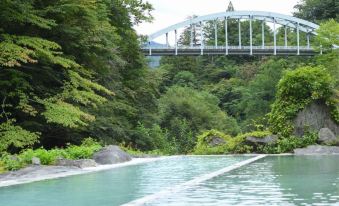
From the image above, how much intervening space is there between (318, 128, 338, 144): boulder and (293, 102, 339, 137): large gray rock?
1.49 feet

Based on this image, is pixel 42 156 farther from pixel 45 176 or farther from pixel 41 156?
pixel 45 176

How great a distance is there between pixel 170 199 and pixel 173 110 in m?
31.9

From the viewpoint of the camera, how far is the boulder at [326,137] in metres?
15.3

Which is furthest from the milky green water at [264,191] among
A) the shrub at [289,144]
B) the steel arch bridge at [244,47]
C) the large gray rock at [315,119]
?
the steel arch bridge at [244,47]

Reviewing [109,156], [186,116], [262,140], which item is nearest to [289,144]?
[262,140]

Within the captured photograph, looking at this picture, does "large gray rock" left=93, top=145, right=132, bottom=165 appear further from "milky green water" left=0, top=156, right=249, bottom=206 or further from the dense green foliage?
"milky green water" left=0, top=156, right=249, bottom=206

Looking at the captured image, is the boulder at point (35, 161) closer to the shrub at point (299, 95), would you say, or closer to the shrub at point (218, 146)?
the shrub at point (218, 146)

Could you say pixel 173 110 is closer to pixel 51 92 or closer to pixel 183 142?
pixel 183 142

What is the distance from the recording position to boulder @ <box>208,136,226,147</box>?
55.8ft

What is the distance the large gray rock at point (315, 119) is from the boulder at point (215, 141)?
2.44 m

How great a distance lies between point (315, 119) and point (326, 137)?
Answer: 0.98 meters

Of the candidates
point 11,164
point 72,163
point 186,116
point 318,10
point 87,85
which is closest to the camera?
point 11,164

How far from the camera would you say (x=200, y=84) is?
53.6 meters

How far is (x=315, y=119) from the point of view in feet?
53.5
